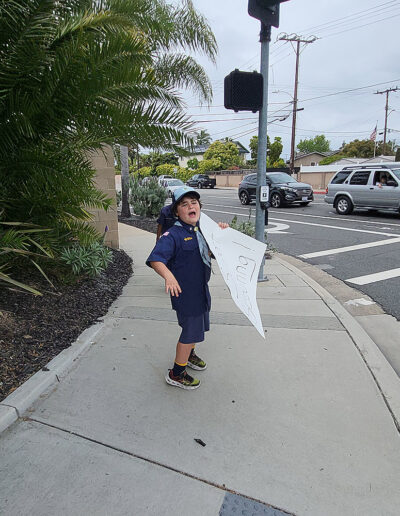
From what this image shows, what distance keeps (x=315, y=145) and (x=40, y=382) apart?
114621 mm

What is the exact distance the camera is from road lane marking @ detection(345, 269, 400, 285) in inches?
234

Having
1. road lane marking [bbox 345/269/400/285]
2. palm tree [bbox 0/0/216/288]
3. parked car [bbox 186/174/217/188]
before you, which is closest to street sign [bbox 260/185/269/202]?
palm tree [bbox 0/0/216/288]

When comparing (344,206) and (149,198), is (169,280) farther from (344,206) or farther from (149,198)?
(344,206)

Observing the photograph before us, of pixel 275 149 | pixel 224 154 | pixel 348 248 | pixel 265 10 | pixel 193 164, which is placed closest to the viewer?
pixel 265 10

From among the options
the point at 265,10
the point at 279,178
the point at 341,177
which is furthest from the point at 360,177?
the point at 265,10

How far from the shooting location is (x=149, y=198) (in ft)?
41.1

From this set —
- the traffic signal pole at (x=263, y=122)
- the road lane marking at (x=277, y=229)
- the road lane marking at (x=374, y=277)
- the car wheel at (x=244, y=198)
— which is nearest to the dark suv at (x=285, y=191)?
the car wheel at (x=244, y=198)

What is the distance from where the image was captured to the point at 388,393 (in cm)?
271

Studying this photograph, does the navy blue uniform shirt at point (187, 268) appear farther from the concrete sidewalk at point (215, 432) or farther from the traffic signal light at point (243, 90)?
the traffic signal light at point (243, 90)

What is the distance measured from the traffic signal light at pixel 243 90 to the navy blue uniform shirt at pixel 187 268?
8.35 ft

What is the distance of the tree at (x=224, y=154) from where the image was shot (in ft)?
172

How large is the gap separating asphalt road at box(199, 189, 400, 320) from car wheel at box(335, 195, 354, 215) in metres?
0.24

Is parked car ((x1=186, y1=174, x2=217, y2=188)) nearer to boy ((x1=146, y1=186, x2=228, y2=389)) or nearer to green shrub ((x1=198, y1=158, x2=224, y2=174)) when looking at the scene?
green shrub ((x1=198, y1=158, x2=224, y2=174))

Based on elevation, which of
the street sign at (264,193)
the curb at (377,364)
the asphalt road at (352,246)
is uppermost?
the street sign at (264,193)
